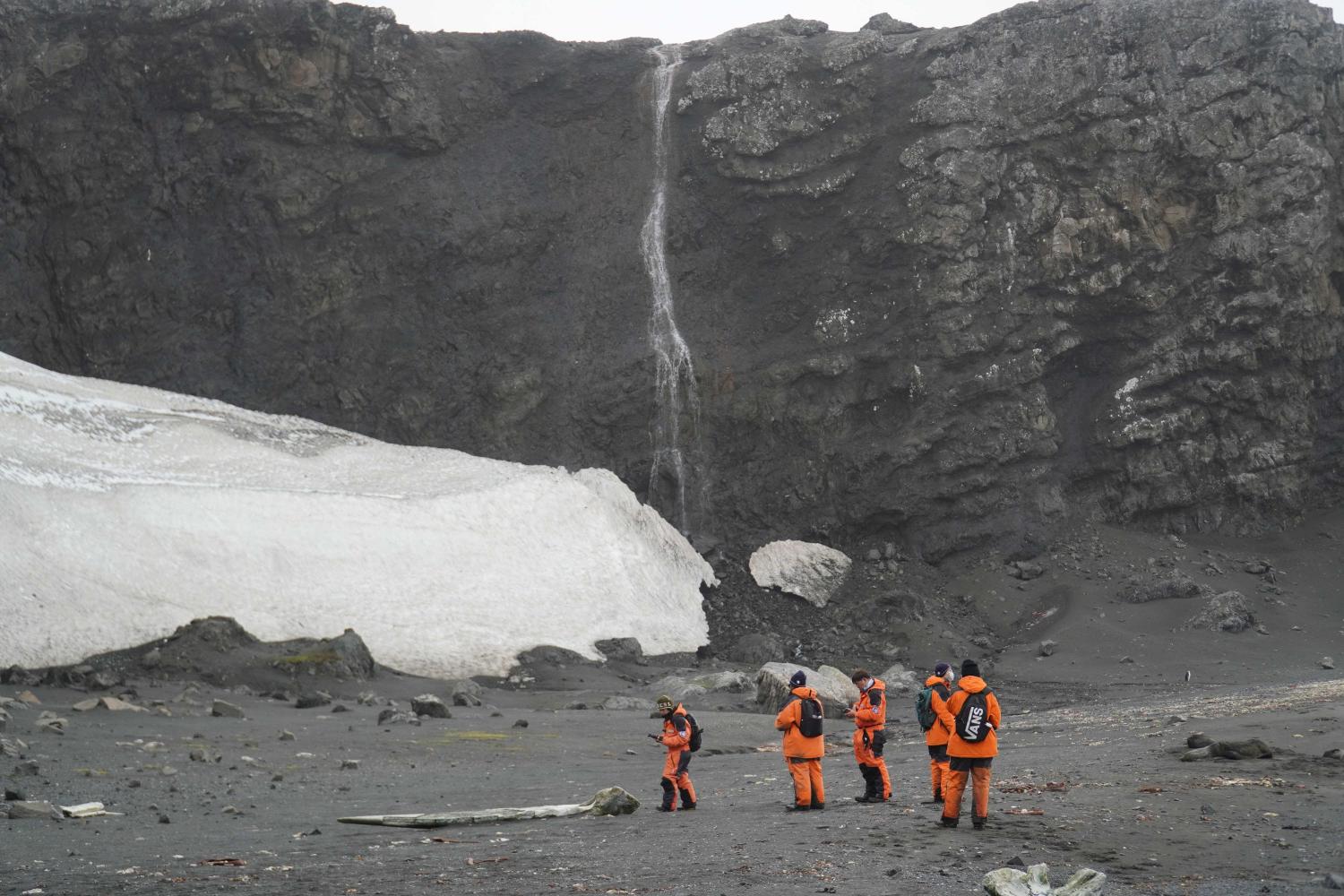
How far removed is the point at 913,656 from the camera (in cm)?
3544

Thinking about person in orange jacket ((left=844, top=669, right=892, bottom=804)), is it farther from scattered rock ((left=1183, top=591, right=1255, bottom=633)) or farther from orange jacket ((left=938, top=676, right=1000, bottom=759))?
scattered rock ((left=1183, top=591, right=1255, bottom=633))

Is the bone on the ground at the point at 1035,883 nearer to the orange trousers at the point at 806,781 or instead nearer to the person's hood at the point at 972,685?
the person's hood at the point at 972,685

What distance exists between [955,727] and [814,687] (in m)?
15.0

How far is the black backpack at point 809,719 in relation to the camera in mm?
14273

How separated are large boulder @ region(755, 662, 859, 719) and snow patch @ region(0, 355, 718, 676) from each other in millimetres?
6090

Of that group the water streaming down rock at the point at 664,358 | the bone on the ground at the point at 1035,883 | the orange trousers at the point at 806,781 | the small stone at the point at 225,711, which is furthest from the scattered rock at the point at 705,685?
the bone on the ground at the point at 1035,883

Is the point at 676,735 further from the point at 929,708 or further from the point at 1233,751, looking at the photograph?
the point at 1233,751

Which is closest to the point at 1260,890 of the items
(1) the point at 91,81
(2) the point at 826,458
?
(2) the point at 826,458

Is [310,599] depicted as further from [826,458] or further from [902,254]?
[902,254]

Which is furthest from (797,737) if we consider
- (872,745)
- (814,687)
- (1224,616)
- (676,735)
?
(1224,616)

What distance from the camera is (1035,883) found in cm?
937

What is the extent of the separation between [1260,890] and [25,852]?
9.41 metres

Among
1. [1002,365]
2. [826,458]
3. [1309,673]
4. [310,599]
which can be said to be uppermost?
[1002,365]

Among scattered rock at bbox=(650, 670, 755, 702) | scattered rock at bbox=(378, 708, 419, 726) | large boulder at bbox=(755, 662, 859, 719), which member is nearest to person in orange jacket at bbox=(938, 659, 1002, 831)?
scattered rock at bbox=(378, 708, 419, 726)
